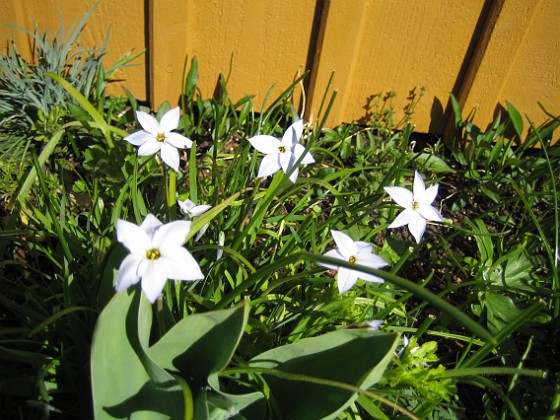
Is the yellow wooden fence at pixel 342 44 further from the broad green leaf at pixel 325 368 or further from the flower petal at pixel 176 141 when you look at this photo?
the broad green leaf at pixel 325 368

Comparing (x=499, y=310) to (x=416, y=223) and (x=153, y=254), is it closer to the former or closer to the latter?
(x=416, y=223)

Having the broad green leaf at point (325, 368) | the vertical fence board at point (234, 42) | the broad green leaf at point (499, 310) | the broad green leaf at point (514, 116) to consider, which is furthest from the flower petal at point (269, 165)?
the broad green leaf at point (514, 116)

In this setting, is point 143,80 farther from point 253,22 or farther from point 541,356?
point 541,356

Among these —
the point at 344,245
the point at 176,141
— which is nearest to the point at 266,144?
the point at 176,141

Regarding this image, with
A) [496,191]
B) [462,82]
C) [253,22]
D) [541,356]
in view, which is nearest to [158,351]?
[541,356]

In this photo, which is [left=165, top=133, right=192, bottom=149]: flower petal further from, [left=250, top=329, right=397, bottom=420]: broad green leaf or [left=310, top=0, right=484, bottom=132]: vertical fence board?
[left=310, top=0, right=484, bottom=132]: vertical fence board

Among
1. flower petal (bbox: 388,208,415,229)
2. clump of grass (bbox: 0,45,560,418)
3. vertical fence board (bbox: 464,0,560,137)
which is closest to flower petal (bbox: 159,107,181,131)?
clump of grass (bbox: 0,45,560,418)
